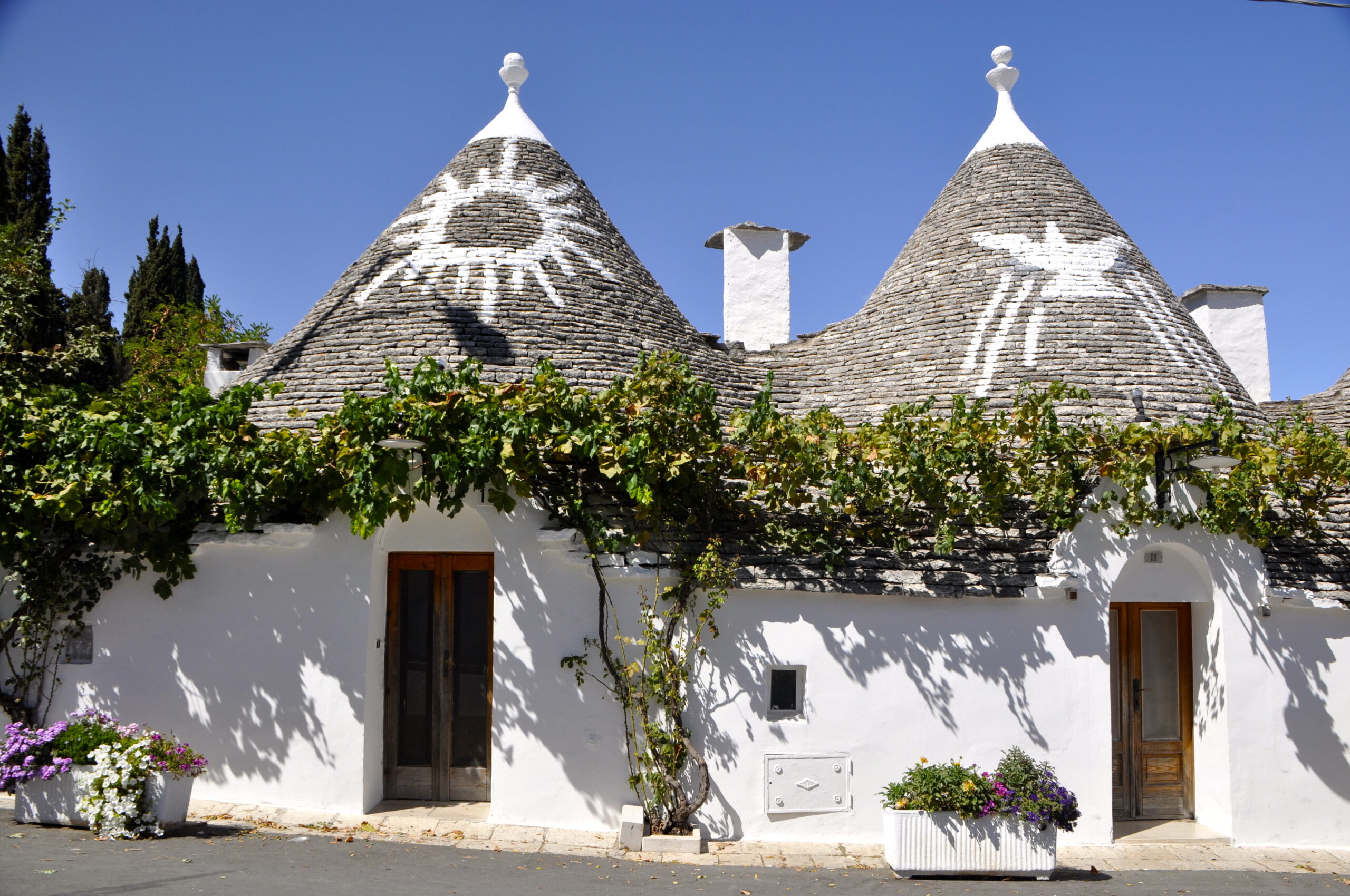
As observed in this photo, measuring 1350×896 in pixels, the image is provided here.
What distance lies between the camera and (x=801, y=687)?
812cm

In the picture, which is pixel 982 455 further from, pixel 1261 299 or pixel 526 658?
pixel 1261 299

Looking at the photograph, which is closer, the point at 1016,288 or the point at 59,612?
the point at 59,612

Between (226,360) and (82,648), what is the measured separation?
5634mm

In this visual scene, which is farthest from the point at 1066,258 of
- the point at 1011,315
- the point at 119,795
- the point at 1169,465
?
the point at 119,795

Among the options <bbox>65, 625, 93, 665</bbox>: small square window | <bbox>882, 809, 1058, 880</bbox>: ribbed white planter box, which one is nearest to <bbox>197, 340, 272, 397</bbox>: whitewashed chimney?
<bbox>65, 625, 93, 665</bbox>: small square window

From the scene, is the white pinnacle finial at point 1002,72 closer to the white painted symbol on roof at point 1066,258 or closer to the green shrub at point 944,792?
the white painted symbol on roof at point 1066,258

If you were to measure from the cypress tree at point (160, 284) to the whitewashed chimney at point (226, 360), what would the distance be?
47.2ft

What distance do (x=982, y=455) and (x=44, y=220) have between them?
22953 mm

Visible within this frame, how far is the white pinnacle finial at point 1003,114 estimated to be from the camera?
43.0 feet

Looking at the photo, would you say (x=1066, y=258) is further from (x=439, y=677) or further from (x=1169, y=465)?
(x=439, y=677)

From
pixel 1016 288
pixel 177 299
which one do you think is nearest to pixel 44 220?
pixel 177 299

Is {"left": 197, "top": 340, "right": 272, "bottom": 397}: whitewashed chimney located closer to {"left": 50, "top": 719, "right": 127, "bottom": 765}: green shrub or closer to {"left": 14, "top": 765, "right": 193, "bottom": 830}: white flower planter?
{"left": 50, "top": 719, "right": 127, "bottom": 765}: green shrub

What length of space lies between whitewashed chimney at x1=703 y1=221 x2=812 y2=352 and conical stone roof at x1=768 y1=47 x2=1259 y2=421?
794 mm

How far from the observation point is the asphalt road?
6.21 m
